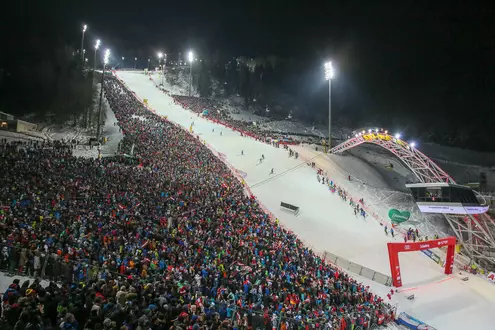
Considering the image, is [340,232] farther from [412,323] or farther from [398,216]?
[412,323]

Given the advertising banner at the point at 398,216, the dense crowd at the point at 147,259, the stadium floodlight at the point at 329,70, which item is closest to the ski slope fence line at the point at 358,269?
the dense crowd at the point at 147,259

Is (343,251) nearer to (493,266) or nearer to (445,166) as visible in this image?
(493,266)

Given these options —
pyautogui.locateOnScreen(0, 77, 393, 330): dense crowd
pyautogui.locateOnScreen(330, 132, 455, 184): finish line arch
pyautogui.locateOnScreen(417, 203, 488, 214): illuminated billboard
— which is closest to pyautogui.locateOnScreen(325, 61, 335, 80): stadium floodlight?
pyautogui.locateOnScreen(330, 132, 455, 184): finish line arch

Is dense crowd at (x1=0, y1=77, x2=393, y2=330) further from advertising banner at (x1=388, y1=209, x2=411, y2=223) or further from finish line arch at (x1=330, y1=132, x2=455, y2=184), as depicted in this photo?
finish line arch at (x1=330, y1=132, x2=455, y2=184)

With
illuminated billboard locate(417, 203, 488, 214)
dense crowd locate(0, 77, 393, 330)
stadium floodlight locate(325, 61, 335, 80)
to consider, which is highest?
stadium floodlight locate(325, 61, 335, 80)

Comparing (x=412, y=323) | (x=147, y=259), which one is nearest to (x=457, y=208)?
(x=412, y=323)

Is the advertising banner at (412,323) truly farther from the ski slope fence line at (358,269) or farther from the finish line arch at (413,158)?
the finish line arch at (413,158)
